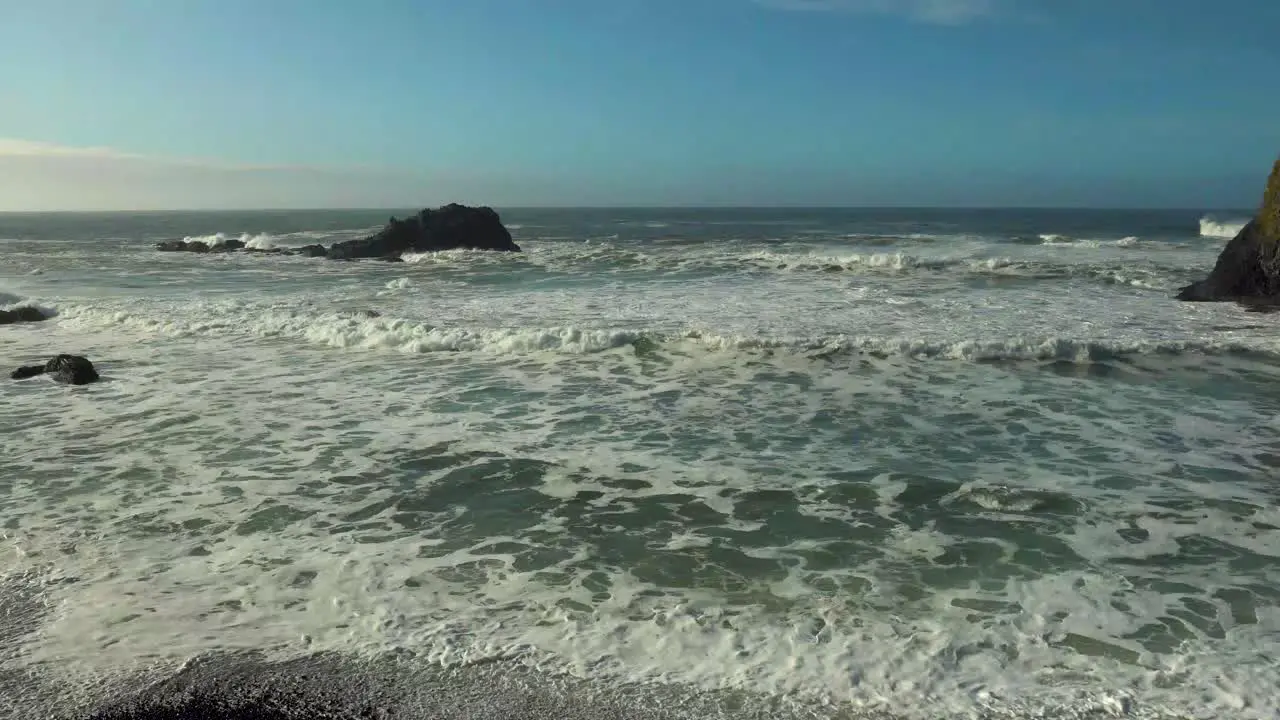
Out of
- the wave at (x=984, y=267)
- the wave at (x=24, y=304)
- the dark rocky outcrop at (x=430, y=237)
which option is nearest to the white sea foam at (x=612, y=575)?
the wave at (x=24, y=304)

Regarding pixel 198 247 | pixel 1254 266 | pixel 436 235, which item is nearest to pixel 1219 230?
pixel 1254 266

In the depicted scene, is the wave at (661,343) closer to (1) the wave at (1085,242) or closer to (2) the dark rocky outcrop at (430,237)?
(2) the dark rocky outcrop at (430,237)

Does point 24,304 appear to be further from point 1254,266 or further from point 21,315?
point 1254,266

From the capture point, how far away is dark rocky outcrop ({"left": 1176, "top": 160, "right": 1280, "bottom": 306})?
59.5 feet

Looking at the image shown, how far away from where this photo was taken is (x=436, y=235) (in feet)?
129

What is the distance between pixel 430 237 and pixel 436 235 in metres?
0.28

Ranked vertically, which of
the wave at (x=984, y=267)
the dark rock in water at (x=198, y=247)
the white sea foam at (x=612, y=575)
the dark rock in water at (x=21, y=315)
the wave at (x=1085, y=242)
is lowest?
the white sea foam at (x=612, y=575)

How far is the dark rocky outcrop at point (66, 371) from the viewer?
10836mm

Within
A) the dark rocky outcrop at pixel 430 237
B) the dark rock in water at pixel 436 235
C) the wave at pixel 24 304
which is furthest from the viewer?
the dark rock in water at pixel 436 235

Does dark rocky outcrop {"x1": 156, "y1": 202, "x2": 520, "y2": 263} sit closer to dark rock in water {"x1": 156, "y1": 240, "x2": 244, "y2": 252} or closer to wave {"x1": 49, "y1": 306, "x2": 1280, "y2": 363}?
dark rock in water {"x1": 156, "y1": 240, "x2": 244, "y2": 252}

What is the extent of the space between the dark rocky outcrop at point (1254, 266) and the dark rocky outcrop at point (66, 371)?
20.7m

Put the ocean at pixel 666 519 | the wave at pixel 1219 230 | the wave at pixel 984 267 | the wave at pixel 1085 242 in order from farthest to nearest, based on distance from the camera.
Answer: the wave at pixel 1219 230
the wave at pixel 1085 242
the wave at pixel 984 267
the ocean at pixel 666 519

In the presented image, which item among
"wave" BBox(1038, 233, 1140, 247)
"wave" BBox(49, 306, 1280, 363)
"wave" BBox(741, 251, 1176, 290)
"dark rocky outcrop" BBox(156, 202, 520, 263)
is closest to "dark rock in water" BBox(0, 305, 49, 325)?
"wave" BBox(49, 306, 1280, 363)

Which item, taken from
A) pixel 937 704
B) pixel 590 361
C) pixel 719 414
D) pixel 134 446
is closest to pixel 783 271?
pixel 590 361
